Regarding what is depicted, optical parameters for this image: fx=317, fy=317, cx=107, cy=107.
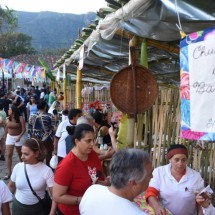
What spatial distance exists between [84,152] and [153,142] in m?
1.87

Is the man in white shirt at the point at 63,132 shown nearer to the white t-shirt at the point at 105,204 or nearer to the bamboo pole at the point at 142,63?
the bamboo pole at the point at 142,63

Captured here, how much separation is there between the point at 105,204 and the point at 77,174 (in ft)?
3.40

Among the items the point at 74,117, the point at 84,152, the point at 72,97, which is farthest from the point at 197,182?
the point at 72,97

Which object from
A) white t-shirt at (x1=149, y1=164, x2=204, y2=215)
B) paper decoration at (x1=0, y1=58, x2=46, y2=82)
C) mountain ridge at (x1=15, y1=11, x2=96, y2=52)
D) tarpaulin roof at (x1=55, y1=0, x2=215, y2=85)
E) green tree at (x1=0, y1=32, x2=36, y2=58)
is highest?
mountain ridge at (x1=15, y1=11, x2=96, y2=52)

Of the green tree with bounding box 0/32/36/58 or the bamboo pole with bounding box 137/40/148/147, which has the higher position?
the green tree with bounding box 0/32/36/58

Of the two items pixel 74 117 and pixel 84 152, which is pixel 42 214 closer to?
pixel 84 152

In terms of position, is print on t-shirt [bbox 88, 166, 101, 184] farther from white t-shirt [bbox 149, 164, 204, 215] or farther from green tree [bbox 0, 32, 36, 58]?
green tree [bbox 0, 32, 36, 58]

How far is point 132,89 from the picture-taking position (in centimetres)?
360

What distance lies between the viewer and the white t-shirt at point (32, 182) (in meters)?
3.18

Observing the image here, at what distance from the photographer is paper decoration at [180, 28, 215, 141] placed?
1764 mm

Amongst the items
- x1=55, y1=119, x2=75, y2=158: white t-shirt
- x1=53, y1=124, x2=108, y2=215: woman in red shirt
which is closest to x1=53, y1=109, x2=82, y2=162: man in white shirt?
x1=55, y1=119, x2=75, y2=158: white t-shirt

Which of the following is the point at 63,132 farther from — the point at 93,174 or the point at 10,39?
the point at 10,39

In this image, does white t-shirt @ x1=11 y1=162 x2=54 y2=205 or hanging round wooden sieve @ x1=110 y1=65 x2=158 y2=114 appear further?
hanging round wooden sieve @ x1=110 y1=65 x2=158 y2=114

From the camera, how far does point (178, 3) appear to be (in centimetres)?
280
